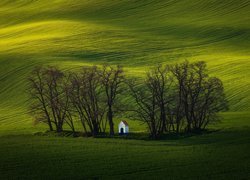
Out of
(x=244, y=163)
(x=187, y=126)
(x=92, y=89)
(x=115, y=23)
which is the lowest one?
(x=244, y=163)

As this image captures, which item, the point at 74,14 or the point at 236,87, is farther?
the point at 74,14

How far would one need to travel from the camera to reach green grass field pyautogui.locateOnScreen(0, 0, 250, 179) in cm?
2541

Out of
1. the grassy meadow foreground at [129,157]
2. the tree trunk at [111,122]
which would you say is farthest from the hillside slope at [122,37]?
the grassy meadow foreground at [129,157]

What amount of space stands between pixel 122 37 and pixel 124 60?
8.97 metres

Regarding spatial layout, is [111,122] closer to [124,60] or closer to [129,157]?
[129,157]

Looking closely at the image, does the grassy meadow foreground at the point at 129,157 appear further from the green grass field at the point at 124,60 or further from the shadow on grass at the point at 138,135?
the shadow on grass at the point at 138,135

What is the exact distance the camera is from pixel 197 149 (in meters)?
28.8

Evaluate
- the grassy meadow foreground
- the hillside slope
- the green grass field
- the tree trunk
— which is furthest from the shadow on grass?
the hillside slope

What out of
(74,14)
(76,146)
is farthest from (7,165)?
(74,14)

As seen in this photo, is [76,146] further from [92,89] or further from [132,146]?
[92,89]

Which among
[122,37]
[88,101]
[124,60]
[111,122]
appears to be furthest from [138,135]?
[122,37]

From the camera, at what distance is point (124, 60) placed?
58750 millimetres

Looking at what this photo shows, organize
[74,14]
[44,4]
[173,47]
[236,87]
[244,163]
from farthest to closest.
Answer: [44,4], [74,14], [173,47], [236,87], [244,163]

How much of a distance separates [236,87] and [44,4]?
45490 mm
